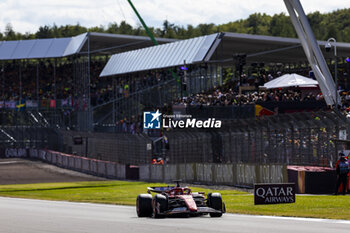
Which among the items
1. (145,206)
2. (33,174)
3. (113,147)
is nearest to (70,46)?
(33,174)

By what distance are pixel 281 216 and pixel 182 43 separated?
40164 millimetres

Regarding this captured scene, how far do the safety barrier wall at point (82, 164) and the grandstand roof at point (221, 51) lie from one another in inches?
402

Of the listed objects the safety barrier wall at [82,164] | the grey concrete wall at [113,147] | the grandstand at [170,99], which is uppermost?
the grandstand at [170,99]

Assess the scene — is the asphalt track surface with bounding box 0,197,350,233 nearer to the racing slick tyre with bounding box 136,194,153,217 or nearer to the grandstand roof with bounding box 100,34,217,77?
the racing slick tyre with bounding box 136,194,153,217

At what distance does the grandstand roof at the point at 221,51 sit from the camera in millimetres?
50375

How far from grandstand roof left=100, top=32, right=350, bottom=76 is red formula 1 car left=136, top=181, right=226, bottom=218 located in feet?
106

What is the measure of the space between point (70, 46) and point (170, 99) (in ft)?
66.8

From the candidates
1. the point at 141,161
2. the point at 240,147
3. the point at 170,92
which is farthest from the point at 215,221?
the point at 170,92

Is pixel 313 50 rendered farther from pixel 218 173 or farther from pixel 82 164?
pixel 82 164

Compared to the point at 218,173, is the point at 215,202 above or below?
above

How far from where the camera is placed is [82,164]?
4988 cm

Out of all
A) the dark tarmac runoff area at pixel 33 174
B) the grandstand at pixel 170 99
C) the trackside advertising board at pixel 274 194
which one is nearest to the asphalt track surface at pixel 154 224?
the trackside advertising board at pixel 274 194

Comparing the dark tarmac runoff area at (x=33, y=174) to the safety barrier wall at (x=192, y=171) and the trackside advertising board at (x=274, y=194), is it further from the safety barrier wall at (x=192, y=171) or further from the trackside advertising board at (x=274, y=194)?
the trackside advertising board at (x=274, y=194)

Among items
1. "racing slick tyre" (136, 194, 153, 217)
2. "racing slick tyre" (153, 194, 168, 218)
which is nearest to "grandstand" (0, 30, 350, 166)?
"racing slick tyre" (136, 194, 153, 217)
